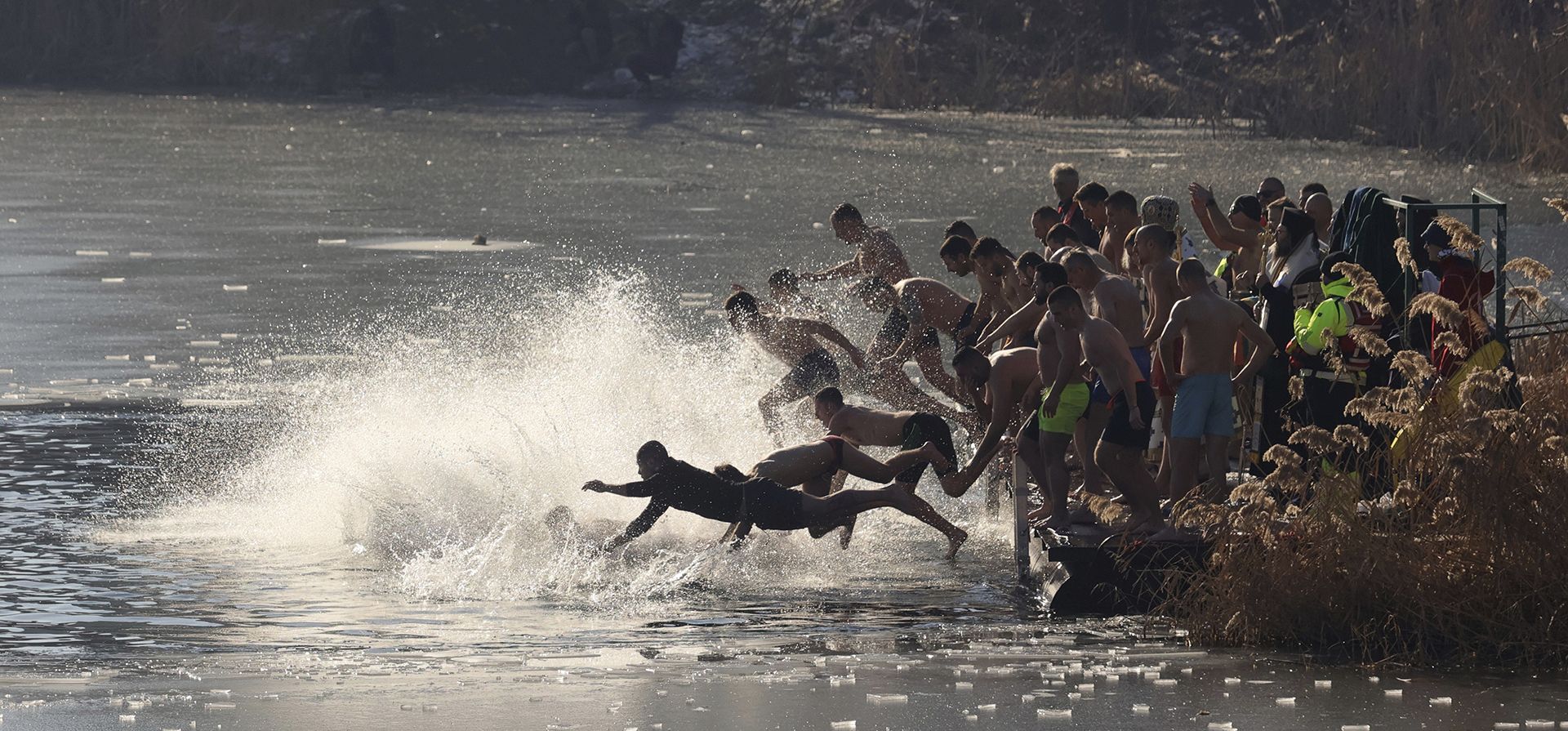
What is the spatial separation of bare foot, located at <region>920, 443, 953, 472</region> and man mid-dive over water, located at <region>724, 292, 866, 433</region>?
1.94 m

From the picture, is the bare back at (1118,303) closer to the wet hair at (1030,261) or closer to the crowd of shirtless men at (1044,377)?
the crowd of shirtless men at (1044,377)

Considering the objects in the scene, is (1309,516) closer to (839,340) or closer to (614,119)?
(839,340)

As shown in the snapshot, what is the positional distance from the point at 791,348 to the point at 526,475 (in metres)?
1.87

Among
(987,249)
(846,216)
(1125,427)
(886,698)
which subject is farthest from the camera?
(846,216)

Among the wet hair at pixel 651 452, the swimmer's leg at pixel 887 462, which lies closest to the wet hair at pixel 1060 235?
the swimmer's leg at pixel 887 462

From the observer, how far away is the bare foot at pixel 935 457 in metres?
11.8

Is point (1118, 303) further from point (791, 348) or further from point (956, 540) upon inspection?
point (791, 348)

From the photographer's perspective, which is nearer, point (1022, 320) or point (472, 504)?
point (1022, 320)

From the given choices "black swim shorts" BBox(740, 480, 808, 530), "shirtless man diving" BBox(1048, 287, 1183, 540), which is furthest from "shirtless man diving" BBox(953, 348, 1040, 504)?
"black swim shorts" BBox(740, 480, 808, 530)

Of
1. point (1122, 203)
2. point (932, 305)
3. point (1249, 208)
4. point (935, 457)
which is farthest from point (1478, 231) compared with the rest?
point (932, 305)

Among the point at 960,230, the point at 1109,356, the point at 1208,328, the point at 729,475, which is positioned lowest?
the point at 729,475

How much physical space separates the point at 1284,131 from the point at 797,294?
27448 mm

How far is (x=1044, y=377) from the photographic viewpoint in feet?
36.4

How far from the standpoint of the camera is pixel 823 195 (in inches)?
1256
